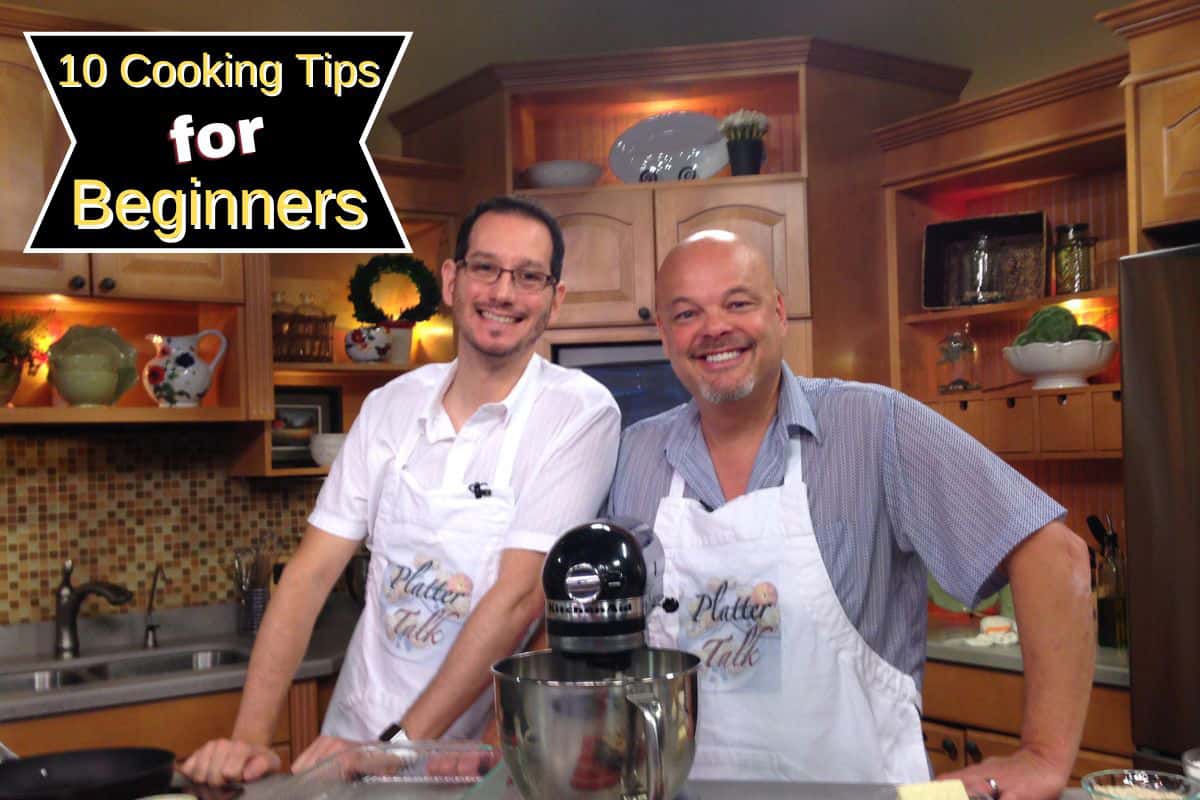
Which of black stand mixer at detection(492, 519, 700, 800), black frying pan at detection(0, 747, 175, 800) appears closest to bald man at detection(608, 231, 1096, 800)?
black stand mixer at detection(492, 519, 700, 800)

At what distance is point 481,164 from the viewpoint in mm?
3426

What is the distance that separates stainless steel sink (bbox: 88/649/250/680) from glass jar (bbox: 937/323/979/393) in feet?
6.54

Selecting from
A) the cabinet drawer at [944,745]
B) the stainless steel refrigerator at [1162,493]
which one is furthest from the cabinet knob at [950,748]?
the stainless steel refrigerator at [1162,493]

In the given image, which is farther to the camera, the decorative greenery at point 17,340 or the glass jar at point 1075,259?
the glass jar at point 1075,259

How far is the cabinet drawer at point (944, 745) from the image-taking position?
2.73 m

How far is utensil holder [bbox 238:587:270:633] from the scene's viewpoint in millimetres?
3188

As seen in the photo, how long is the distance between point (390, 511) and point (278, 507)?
179 centimetres

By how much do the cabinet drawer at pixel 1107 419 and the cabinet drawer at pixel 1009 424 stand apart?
161mm

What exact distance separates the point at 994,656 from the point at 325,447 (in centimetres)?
180

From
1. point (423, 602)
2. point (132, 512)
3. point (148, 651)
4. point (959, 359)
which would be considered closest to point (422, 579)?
point (423, 602)

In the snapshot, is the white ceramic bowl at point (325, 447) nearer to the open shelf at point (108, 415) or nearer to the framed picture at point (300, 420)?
the framed picture at point (300, 420)

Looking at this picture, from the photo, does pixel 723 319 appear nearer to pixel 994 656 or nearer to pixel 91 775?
pixel 91 775

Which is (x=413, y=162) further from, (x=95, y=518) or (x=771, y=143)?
(x=95, y=518)

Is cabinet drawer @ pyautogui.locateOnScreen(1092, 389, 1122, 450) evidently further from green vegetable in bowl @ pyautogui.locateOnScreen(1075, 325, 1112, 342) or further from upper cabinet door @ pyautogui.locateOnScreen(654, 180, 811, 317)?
upper cabinet door @ pyautogui.locateOnScreen(654, 180, 811, 317)
